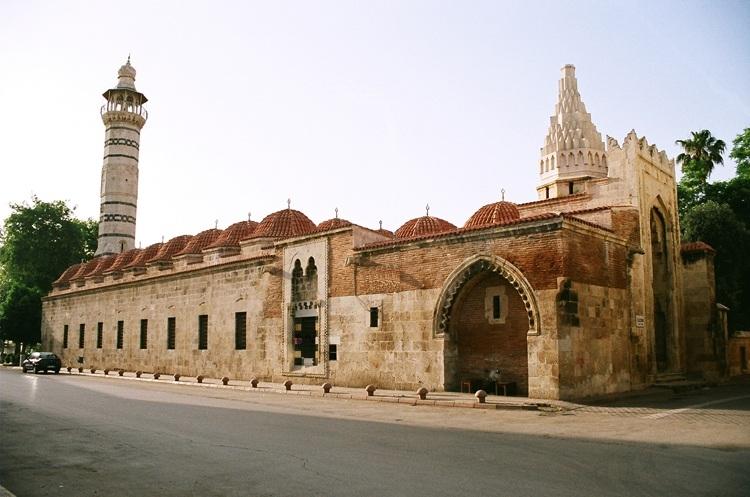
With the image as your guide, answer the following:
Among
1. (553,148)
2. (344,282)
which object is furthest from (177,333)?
(553,148)

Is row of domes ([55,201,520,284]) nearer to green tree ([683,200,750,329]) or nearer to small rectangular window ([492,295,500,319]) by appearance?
small rectangular window ([492,295,500,319])

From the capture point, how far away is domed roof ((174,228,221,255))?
30922 mm

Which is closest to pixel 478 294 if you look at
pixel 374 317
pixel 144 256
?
pixel 374 317

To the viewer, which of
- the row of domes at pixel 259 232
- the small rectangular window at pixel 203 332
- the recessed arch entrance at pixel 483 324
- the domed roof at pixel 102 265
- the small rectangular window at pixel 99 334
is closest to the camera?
the recessed arch entrance at pixel 483 324

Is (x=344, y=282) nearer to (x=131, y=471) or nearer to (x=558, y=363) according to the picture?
(x=558, y=363)

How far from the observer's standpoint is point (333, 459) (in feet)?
23.1

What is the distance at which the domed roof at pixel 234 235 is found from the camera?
94.9 ft

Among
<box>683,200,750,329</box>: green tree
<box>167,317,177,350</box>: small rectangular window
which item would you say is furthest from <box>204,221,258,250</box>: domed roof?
<box>683,200,750,329</box>: green tree

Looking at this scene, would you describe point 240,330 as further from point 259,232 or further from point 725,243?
point 725,243

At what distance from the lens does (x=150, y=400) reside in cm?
1510

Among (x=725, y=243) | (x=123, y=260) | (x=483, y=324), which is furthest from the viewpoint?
(x=123, y=260)

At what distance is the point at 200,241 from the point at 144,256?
21.9 ft

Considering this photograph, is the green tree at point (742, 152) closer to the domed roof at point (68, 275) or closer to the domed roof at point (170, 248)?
the domed roof at point (170, 248)

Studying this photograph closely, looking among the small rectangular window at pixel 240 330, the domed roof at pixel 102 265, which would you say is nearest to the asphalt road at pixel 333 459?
the small rectangular window at pixel 240 330
